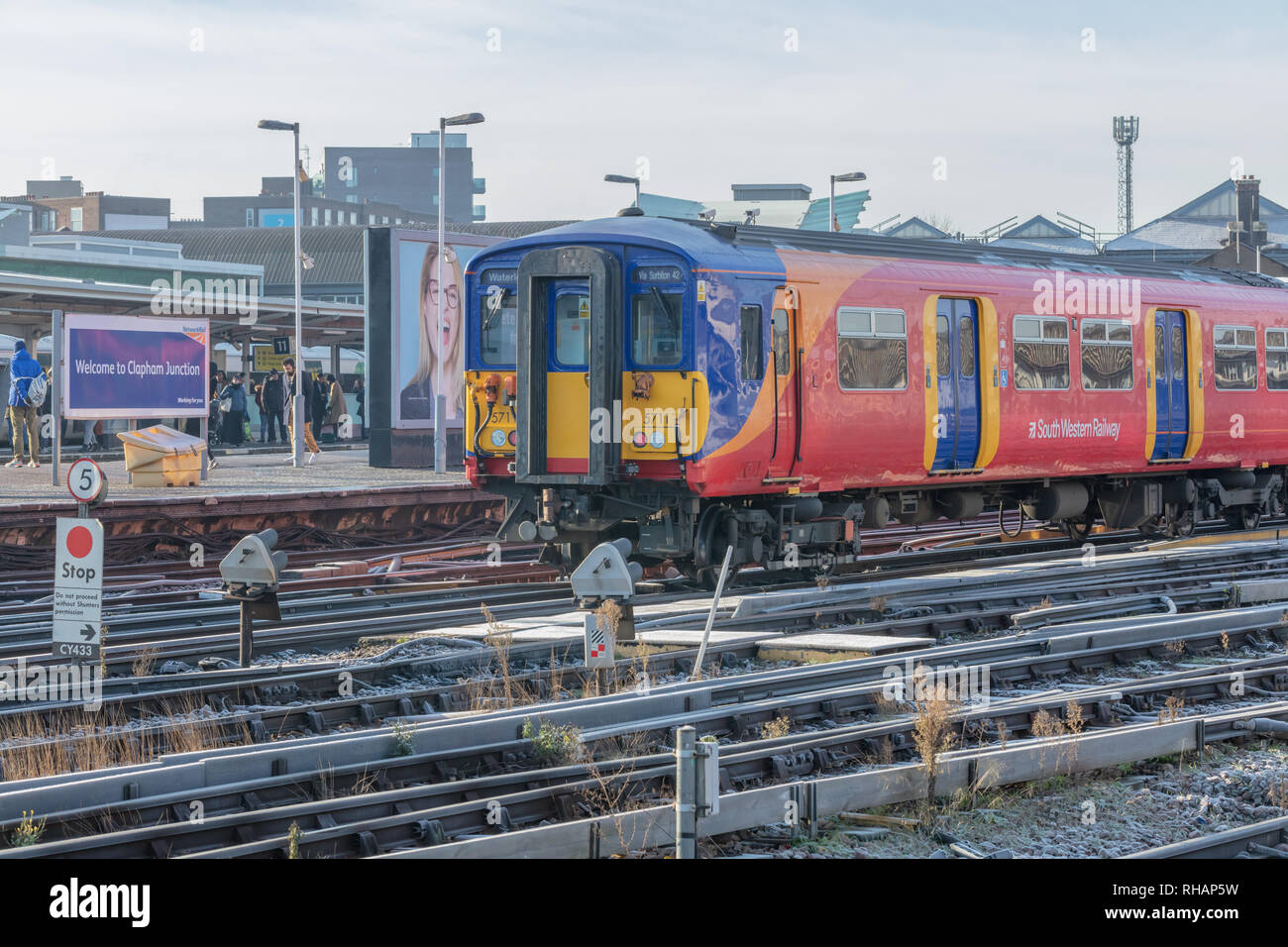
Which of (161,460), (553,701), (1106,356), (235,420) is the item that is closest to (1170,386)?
(1106,356)

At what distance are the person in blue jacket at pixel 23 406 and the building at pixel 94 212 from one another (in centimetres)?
7771

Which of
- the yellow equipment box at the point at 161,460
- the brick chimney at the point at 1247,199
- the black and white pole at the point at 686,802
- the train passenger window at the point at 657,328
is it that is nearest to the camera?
the black and white pole at the point at 686,802

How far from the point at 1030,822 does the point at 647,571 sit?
9.20 meters

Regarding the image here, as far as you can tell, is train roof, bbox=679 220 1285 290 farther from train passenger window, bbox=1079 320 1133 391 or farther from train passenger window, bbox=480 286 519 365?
train passenger window, bbox=480 286 519 365

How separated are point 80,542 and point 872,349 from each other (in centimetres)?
797

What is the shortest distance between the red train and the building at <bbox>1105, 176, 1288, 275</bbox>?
148ft

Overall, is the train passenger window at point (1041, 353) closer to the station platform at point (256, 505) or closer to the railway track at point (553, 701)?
the railway track at point (553, 701)

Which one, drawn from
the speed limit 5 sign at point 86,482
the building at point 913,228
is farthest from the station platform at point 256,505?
the building at point 913,228

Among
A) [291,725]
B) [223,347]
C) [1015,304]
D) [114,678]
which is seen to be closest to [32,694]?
[114,678]

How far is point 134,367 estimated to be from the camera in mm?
22328

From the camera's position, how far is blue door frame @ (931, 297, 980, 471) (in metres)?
16.1

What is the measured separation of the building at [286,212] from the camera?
11500 centimetres

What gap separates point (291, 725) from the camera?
9.30 m
